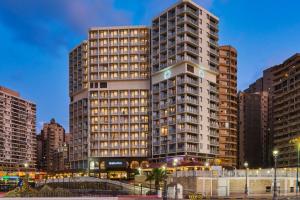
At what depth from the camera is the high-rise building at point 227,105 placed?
17850 centimetres

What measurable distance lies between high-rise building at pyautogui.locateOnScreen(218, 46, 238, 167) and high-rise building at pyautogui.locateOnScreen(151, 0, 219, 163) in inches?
909

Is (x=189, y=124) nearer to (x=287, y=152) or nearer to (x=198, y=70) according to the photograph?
(x=198, y=70)

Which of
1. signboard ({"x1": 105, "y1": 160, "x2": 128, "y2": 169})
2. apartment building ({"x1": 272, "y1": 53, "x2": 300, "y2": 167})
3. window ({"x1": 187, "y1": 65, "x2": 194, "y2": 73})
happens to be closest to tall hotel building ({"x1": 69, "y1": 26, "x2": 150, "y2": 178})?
signboard ({"x1": 105, "y1": 160, "x2": 128, "y2": 169})

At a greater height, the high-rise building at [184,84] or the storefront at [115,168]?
the high-rise building at [184,84]

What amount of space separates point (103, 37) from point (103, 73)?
12.8 metres

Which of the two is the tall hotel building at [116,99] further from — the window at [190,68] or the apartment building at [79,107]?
the window at [190,68]

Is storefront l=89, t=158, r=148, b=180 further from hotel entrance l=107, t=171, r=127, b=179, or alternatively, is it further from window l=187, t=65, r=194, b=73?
window l=187, t=65, r=194, b=73

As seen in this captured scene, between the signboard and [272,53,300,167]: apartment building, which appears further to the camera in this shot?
[272,53,300,167]: apartment building

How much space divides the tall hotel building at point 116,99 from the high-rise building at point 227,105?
3149 centimetres

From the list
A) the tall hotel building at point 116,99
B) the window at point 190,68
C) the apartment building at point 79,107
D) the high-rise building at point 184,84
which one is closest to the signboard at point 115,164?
the tall hotel building at point 116,99

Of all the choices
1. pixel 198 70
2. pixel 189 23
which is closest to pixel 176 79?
pixel 198 70

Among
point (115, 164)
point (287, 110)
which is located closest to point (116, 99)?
point (115, 164)

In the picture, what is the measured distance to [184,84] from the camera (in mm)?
144875

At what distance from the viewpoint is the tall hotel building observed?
164250 millimetres
